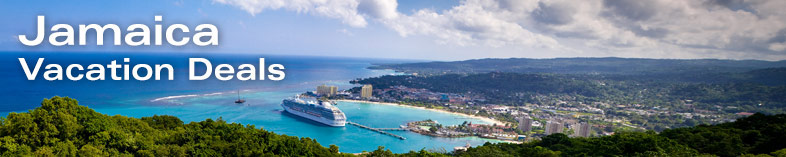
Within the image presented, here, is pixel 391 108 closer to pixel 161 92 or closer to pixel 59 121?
pixel 161 92

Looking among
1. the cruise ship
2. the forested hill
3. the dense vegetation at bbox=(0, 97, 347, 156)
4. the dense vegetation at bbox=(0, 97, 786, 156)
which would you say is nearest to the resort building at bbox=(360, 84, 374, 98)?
the cruise ship

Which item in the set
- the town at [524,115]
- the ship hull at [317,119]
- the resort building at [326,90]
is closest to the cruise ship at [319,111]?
the ship hull at [317,119]

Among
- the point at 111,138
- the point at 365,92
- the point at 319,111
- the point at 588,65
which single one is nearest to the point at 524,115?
the point at 365,92

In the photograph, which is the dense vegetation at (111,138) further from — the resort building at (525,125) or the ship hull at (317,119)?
Result: the resort building at (525,125)

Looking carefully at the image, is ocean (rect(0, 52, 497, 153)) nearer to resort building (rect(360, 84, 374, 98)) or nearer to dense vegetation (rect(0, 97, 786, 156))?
resort building (rect(360, 84, 374, 98))

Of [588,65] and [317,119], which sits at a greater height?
[588,65]

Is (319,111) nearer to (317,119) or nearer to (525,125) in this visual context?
(317,119)
